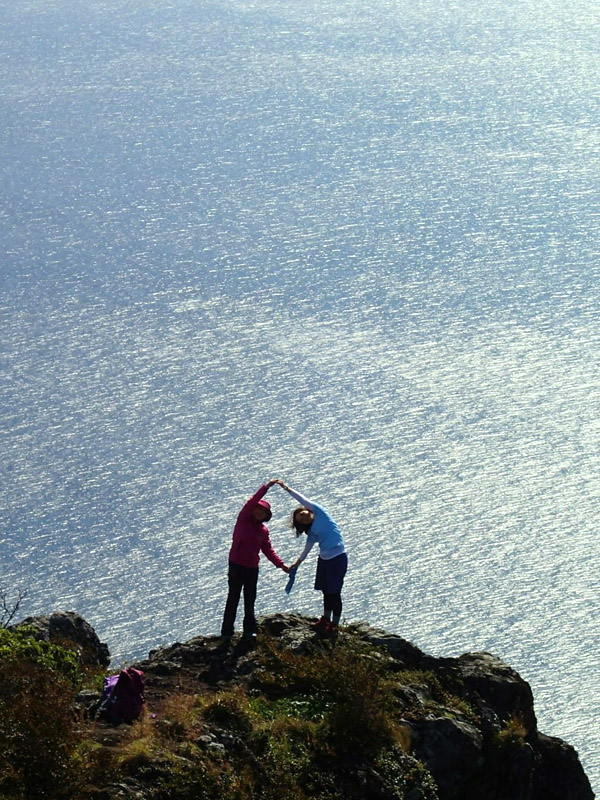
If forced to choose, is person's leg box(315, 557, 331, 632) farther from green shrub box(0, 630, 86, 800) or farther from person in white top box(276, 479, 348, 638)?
green shrub box(0, 630, 86, 800)

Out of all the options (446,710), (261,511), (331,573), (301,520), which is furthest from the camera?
(331,573)

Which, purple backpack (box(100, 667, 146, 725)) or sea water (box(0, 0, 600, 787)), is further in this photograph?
sea water (box(0, 0, 600, 787))

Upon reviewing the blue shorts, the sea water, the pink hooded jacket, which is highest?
the pink hooded jacket

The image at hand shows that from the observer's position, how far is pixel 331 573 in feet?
53.8

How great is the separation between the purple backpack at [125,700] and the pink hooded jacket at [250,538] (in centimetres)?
275

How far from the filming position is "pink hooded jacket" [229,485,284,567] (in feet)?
54.0

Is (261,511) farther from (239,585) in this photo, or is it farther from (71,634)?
(71,634)

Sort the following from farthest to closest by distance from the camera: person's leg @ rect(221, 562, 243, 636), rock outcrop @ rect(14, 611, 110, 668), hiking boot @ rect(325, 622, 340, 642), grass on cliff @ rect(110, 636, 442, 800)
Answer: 1. rock outcrop @ rect(14, 611, 110, 668)
2. person's leg @ rect(221, 562, 243, 636)
3. hiking boot @ rect(325, 622, 340, 642)
4. grass on cliff @ rect(110, 636, 442, 800)

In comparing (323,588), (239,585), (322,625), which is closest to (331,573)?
(323,588)

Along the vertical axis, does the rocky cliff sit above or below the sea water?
above

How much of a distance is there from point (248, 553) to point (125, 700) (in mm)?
3150

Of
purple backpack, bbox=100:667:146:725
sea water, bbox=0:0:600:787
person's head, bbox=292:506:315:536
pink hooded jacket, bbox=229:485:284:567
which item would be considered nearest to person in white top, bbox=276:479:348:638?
person's head, bbox=292:506:315:536

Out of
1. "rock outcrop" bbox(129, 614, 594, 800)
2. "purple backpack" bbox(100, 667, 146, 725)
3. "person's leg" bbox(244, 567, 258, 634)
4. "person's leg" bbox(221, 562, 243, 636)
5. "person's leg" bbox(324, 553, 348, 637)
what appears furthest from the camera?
"person's leg" bbox(221, 562, 243, 636)

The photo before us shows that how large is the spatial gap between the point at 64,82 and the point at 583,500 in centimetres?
6267
